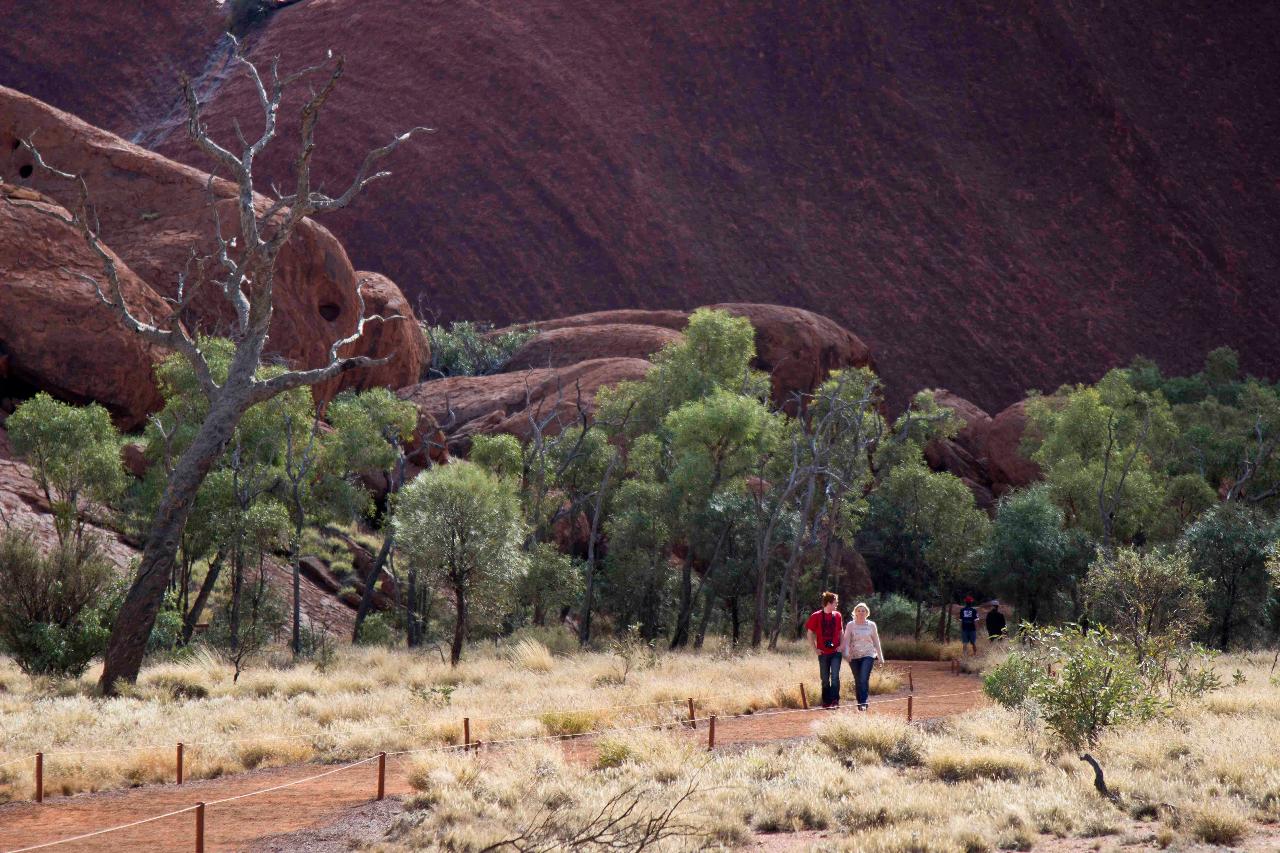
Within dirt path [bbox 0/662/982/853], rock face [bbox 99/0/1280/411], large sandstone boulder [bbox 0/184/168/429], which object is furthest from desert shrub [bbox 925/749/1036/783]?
rock face [bbox 99/0/1280/411]

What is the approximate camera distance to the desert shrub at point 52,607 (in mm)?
16250

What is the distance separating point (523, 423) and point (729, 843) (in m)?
34.4

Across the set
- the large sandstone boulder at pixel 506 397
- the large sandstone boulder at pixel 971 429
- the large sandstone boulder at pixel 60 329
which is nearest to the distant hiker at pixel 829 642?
the large sandstone boulder at pixel 60 329

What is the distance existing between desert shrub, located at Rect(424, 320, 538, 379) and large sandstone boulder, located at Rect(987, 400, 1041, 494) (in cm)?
2379

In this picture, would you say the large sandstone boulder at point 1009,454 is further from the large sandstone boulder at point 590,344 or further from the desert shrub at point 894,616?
the desert shrub at point 894,616

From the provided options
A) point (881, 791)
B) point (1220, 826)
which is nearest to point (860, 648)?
point (881, 791)

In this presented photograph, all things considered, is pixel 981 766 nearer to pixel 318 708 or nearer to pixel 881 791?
pixel 881 791

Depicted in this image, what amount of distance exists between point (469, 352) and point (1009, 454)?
27146 millimetres

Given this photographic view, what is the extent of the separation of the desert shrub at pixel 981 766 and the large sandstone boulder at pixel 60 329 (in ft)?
100

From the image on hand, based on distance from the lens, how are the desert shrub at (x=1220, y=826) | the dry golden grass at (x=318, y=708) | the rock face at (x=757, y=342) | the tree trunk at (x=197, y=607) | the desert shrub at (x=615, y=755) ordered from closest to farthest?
the desert shrub at (x=1220, y=826) → the desert shrub at (x=615, y=755) → the dry golden grass at (x=318, y=708) → the tree trunk at (x=197, y=607) → the rock face at (x=757, y=342)

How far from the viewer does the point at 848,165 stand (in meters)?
85.6

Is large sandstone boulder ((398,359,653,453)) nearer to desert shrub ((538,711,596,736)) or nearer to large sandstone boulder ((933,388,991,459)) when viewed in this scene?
large sandstone boulder ((933,388,991,459))

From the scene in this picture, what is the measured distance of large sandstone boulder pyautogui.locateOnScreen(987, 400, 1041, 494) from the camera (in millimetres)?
54750

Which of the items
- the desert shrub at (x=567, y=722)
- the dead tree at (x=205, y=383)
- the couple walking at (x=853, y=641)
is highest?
the dead tree at (x=205, y=383)
